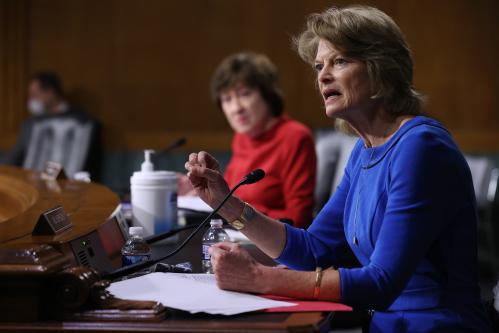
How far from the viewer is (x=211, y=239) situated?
1.82 meters

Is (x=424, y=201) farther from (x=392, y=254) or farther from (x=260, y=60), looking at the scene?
(x=260, y=60)

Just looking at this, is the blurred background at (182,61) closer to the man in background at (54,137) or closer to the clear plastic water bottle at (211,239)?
the man in background at (54,137)

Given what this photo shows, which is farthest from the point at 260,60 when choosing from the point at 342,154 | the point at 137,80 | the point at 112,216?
the point at 137,80

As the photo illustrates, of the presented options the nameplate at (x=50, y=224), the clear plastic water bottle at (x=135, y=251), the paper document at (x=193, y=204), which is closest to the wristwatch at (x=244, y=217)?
the clear plastic water bottle at (x=135, y=251)

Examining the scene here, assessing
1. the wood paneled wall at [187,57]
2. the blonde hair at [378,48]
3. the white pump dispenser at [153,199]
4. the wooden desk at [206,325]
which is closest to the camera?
the wooden desk at [206,325]

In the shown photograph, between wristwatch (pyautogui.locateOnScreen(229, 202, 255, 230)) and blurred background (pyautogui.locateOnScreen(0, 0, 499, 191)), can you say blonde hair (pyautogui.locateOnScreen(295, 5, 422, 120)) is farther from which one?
blurred background (pyautogui.locateOnScreen(0, 0, 499, 191))

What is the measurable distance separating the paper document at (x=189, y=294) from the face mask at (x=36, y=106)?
406 cm

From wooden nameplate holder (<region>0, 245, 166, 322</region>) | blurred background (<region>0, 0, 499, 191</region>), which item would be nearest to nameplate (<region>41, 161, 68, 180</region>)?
wooden nameplate holder (<region>0, 245, 166, 322</region>)

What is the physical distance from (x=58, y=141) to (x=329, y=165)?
2013mm

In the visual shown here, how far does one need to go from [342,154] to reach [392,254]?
103 inches

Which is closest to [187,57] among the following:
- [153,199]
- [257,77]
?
[257,77]

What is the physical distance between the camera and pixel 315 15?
174cm

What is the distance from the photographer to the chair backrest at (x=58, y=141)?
514 cm

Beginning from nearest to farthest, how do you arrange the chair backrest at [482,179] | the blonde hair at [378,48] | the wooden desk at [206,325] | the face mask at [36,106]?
the wooden desk at [206,325]
the blonde hair at [378,48]
the chair backrest at [482,179]
the face mask at [36,106]
